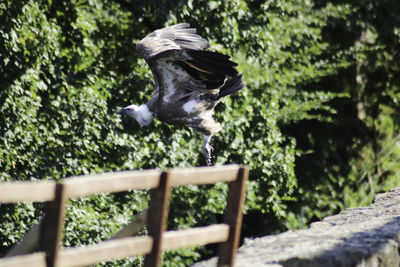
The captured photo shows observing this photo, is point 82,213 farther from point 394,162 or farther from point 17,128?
point 394,162

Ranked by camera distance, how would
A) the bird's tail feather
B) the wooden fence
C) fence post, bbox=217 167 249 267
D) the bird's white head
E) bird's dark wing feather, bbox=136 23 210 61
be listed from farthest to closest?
1. the bird's tail feather
2. the bird's white head
3. bird's dark wing feather, bbox=136 23 210 61
4. fence post, bbox=217 167 249 267
5. the wooden fence

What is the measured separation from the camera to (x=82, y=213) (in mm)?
7113

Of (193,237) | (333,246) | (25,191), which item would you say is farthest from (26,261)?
(333,246)

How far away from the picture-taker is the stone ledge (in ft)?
11.1

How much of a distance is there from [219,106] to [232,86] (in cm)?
277

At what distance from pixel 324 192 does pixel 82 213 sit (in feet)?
15.1

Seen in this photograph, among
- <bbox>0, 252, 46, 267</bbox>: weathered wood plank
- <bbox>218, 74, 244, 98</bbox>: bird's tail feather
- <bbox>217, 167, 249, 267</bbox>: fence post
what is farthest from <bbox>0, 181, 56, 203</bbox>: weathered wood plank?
<bbox>218, 74, 244, 98</bbox>: bird's tail feather

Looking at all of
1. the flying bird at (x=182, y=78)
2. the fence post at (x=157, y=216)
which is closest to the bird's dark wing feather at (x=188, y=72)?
the flying bird at (x=182, y=78)

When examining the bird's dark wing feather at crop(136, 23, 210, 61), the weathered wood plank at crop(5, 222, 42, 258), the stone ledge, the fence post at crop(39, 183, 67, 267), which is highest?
the bird's dark wing feather at crop(136, 23, 210, 61)

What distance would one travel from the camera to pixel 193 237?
3.07m

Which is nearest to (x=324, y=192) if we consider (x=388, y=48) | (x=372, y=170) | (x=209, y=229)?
(x=372, y=170)

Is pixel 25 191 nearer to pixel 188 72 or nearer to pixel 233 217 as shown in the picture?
pixel 233 217

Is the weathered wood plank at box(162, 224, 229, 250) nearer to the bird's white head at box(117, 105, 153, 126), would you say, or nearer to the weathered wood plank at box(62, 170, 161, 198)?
the weathered wood plank at box(62, 170, 161, 198)

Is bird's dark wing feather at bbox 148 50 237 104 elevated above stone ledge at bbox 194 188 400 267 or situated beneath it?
elevated above
